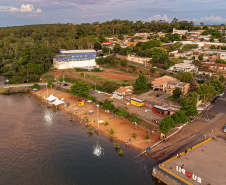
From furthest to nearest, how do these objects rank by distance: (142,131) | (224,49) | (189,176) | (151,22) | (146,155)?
(151,22) < (224,49) < (142,131) < (146,155) < (189,176)

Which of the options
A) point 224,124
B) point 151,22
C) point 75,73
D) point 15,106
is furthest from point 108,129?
point 151,22

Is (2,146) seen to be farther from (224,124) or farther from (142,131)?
(224,124)

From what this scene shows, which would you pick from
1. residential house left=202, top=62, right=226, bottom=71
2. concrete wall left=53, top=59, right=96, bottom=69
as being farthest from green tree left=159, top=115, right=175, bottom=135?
concrete wall left=53, top=59, right=96, bottom=69

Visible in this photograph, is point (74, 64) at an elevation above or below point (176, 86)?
above

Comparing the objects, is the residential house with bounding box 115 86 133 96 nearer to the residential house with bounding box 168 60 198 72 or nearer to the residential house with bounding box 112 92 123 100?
the residential house with bounding box 112 92 123 100

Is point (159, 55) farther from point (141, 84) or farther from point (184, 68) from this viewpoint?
point (141, 84)

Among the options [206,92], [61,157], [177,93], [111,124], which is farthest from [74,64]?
[61,157]

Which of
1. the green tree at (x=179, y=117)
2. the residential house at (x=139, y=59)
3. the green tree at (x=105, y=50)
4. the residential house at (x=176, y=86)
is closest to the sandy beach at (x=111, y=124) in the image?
the green tree at (x=179, y=117)

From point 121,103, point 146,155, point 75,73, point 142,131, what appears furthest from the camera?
point 75,73
